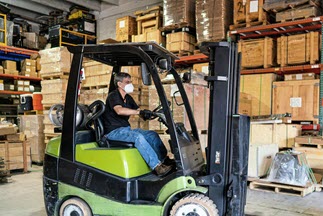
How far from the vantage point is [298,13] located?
7547 millimetres

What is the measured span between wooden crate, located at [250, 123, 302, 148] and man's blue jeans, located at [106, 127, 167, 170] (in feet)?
12.9

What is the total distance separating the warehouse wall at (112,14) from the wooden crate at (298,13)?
20.4 feet

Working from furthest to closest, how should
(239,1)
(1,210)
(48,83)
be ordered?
(48,83), (239,1), (1,210)

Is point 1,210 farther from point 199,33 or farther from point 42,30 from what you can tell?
point 42,30

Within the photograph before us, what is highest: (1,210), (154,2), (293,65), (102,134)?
(154,2)

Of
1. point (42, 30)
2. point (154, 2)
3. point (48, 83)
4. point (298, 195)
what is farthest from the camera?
point (42, 30)

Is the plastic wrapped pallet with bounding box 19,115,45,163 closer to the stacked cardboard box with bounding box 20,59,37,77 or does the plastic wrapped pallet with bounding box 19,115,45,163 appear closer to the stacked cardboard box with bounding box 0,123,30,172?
→ the stacked cardboard box with bounding box 0,123,30,172

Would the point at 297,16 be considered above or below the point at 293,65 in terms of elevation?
above

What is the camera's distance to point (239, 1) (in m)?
8.27

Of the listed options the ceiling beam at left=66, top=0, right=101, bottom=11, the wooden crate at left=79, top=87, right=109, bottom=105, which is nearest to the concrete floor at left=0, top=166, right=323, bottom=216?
the wooden crate at left=79, top=87, right=109, bottom=105

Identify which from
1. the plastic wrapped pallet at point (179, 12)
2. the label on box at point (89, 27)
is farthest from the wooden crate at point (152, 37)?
the label on box at point (89, 27)

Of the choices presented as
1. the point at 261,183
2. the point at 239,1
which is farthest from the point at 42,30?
the point at 261,183

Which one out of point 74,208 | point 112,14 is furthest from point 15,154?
point 112,14

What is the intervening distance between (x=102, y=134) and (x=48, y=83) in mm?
6128
